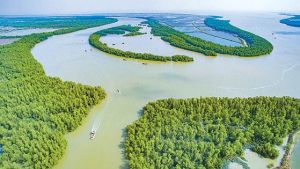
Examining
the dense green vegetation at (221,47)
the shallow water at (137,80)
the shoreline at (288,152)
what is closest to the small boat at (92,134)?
the shallow water at (137,80)

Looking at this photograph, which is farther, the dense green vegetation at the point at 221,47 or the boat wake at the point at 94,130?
the dense green vegetation at the point at 221,47

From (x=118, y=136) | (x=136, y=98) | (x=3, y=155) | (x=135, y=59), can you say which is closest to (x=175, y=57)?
(x=135, y=59)

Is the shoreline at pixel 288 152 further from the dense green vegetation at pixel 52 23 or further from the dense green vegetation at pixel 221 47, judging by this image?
the dense green vegetation at pixel 52 23

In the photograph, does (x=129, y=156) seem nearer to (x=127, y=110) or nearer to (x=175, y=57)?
(x=127, y=110)

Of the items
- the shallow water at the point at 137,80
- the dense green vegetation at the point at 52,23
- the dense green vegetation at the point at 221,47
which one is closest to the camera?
the shallow water at the point at 137,80

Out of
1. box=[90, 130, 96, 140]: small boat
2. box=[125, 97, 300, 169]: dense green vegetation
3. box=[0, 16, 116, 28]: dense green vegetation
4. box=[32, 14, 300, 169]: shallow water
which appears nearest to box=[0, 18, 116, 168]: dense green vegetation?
box=[32, 14, 300, 169]: shallow water

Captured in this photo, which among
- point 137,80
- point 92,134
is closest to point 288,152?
point 92,134

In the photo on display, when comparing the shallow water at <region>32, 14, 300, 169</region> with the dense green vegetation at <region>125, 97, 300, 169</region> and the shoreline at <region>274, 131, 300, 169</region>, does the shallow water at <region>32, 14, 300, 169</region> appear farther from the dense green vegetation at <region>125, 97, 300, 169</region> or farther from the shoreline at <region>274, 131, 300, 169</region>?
the shoreline at <region>274, 131, 300, 169</region>
